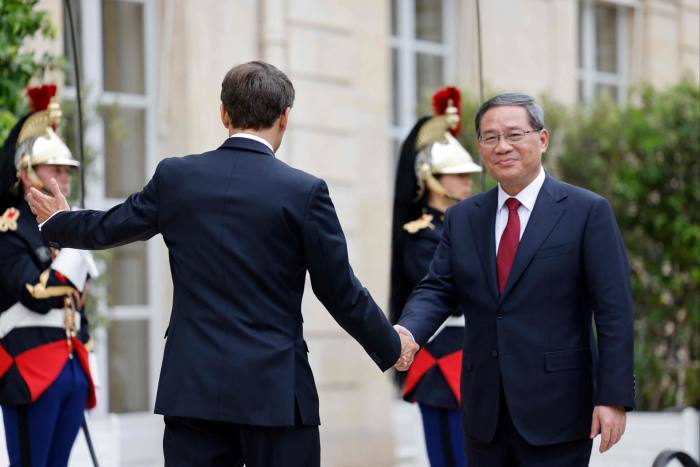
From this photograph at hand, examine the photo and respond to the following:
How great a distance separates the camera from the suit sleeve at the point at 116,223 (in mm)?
3785

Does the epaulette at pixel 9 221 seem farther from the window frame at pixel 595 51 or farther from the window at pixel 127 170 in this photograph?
the window frame at pixel 595 51

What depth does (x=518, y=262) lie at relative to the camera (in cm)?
418

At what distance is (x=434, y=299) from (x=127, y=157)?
4736 millimetres

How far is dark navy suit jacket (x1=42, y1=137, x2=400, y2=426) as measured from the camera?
3.66 meters

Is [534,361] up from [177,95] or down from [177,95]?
down

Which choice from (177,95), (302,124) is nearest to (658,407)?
(302,124)

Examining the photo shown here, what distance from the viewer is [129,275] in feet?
29.0

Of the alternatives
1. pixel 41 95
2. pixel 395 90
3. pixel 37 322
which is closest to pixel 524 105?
pixel 37 322

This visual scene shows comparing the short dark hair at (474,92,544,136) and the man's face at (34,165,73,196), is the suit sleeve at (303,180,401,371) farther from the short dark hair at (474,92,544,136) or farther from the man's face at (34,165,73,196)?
the man's face at (34,165,73,196)

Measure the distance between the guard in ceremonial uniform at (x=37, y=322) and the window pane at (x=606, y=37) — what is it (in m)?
8.05

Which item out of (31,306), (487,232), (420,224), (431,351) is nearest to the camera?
(487,232)

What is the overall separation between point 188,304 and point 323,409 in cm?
576

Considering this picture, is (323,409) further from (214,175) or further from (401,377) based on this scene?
(214,175)

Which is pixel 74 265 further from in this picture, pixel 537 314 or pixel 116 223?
pixel 537 314
